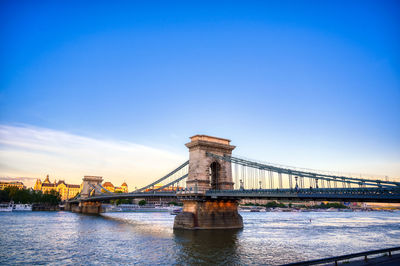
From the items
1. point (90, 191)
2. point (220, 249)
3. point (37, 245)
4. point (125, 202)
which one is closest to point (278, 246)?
point (220, 249)

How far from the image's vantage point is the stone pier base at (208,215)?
146 ft

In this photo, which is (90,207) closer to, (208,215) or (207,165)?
(207,165)

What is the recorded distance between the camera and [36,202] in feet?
447

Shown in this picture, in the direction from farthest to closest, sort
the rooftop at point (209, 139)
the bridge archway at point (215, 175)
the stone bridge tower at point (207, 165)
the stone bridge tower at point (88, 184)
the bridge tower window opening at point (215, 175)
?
the stone bridge tower at point (88, 184) < the bridge tower window opening at point (215, 175) < the bridge archway at point (215, 175) < the rooftop at point (209, 139) < the stone bridge tower at point (207, 165)

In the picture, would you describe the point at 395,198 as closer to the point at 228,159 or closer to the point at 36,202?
the point at 228,159

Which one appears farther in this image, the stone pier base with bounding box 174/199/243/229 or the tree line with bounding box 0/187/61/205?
the tree line with bounding box 0/187/61/205

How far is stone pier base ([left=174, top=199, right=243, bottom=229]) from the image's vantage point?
44.4 metres

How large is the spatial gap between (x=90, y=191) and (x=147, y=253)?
106m

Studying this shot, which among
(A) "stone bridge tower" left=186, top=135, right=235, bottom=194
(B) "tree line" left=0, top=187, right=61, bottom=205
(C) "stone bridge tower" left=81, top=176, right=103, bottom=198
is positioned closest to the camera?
(A) "stone bridge tower" left=186, top=135, right=235, bottom=194

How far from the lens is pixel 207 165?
48312mm

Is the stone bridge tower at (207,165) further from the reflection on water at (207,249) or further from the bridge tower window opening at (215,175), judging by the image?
the reflection on water at (207,249)

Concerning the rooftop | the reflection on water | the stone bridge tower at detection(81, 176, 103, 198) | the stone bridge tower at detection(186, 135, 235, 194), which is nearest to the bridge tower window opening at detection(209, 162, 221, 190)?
the stone bridge tower at detection(186, 135, 235, 194)

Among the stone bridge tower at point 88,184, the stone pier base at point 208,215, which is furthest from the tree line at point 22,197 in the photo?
the stone pier base at point 208,215

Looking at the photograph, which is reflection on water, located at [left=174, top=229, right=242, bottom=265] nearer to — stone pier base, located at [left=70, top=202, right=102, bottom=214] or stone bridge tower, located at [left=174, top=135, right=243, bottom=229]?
stone bridge tower, located at [left=174, top=135, right=243, bottom=229]
